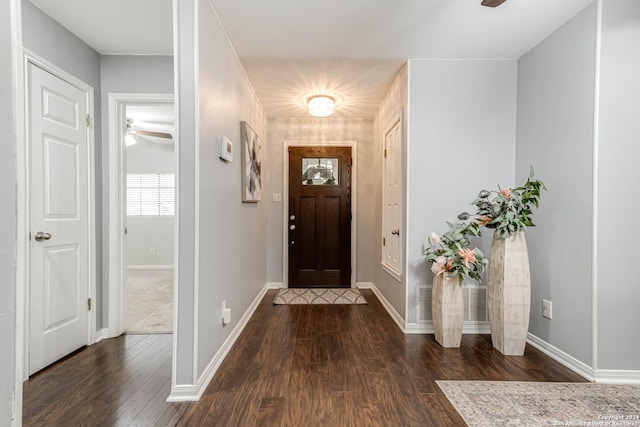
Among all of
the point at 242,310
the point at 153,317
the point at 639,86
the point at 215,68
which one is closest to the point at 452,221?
the point at 639,86

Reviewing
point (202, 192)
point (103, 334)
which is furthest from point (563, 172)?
point (103, 334)

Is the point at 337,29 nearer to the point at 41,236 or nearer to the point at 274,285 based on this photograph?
the point at 41,236

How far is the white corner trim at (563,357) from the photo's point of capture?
6.60ft

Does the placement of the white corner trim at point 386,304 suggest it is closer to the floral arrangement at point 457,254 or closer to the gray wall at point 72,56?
the floral arrangement at point 457,254

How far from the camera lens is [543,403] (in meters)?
1.74

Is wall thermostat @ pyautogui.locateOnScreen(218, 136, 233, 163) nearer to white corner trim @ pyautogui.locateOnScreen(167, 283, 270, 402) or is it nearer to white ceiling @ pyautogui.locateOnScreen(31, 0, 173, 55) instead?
white ceiling @ pyautogui.locateOnScreen(31, 0, 173, 55)

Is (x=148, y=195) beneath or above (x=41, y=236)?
above

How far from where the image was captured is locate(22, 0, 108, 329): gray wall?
2.05 metres

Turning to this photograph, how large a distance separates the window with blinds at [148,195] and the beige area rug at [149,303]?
1.21 meters

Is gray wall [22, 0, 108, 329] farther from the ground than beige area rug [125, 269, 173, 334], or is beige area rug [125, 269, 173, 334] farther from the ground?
gray wall [22, 0, 108, 329]

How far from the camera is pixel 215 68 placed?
2102mm

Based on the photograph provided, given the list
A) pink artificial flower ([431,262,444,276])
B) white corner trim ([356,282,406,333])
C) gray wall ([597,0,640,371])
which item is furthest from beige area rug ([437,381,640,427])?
white corner trim ([356,282,406,333])

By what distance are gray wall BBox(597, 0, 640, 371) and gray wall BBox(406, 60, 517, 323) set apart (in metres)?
0.82

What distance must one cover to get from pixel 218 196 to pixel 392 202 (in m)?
1.90
